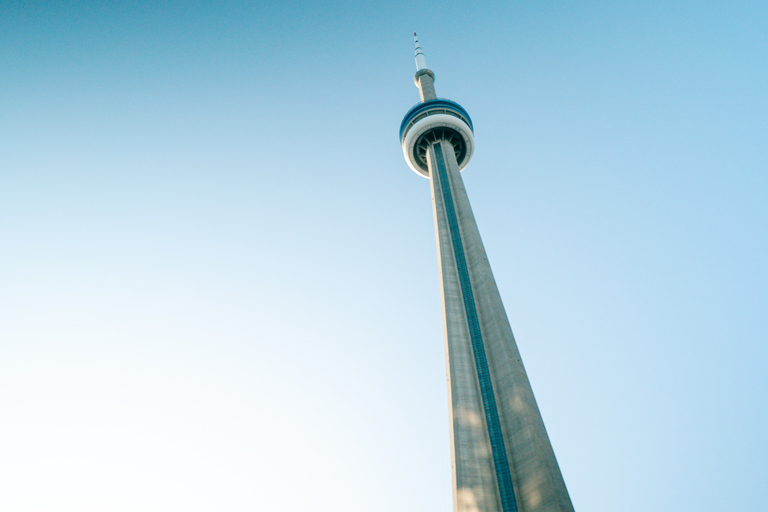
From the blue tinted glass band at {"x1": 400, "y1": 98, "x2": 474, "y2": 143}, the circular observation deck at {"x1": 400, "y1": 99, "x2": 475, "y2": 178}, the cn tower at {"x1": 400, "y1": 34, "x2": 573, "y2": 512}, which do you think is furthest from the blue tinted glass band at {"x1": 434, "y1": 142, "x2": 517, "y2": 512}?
the blue tinted glass band at {"x1": 400, "y1": 98, "x2": 474, "y2": 143}

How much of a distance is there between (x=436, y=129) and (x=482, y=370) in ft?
89.7

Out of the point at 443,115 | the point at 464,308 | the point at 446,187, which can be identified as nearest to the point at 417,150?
the point at 443,115

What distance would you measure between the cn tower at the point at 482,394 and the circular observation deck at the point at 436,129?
835cm

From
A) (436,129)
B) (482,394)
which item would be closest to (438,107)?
(436,129)

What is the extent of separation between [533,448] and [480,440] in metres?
2.78

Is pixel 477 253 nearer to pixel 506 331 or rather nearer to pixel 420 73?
pixel 506 331

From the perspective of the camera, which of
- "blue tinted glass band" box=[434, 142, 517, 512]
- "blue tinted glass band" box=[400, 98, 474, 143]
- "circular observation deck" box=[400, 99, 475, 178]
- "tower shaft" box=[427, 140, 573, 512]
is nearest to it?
"tower shaft" box=[427, 140, 573, 512]

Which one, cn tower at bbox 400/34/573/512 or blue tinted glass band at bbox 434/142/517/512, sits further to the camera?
blue tinted glass band at bbox 434/142/517/512

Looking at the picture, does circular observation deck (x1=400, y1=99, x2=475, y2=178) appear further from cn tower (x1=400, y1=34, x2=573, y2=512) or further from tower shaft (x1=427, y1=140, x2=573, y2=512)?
tower shaft (x1=427, y1=140, x2=573, y2=512)

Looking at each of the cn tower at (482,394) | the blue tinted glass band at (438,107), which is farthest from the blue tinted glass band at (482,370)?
the blue tinted glass band at (438,107)

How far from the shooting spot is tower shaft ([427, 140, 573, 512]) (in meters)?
20.7

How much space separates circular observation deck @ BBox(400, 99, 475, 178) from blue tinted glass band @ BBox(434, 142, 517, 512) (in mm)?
8514

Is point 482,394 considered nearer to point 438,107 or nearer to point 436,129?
point 436,129

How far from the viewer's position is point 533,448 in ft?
70.2
